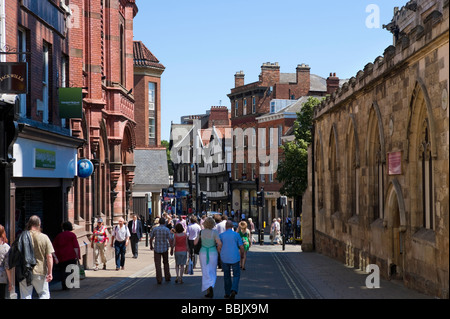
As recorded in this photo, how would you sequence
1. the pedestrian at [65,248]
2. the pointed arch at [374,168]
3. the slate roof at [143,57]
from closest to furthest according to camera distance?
the pedestrian at [65,248], the pointed arch at [374,168], the slate roof at [143,57]

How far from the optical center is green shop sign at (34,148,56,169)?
18.0m

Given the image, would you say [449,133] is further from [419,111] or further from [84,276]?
[84,276]

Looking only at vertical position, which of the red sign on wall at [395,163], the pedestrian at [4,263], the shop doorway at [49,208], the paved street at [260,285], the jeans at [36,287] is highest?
the red sign on wall at [395,163]

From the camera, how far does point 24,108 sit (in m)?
17.6

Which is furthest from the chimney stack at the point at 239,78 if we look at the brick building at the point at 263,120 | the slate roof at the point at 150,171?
the slate roof at the point at 150,171

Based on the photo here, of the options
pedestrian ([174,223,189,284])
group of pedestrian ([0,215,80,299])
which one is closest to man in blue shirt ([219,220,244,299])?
pedestrian ([174,223,189,284])

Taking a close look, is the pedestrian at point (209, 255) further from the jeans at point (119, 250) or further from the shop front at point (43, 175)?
the jeans at point (119, 250)

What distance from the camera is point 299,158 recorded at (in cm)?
5419

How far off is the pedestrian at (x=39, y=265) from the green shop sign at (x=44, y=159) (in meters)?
5.03

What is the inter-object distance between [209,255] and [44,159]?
5.00 m

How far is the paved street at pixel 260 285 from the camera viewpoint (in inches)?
647

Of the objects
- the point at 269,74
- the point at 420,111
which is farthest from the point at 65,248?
the point at 269,74

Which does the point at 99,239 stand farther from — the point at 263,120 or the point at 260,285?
Result: the point at 263,120

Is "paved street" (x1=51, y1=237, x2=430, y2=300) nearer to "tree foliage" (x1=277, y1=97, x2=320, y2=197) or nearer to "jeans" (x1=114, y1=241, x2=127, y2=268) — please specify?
"jeans" (x1=114, y1=241, x2=127, y2=268)
